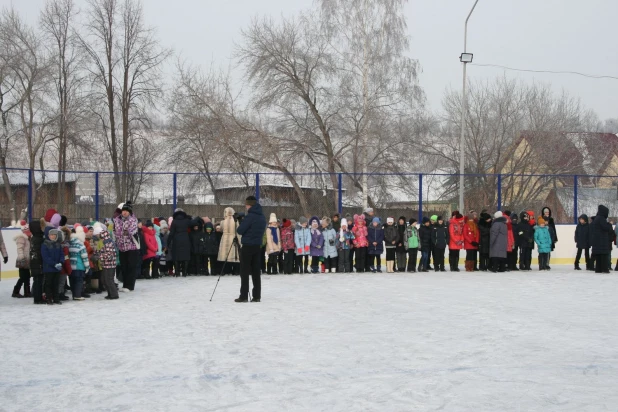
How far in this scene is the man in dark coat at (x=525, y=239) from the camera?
62.7ft

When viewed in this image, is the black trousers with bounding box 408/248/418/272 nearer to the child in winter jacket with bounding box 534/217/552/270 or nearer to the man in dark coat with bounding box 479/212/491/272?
the man in dark coat with bounding box 479/212/491/272

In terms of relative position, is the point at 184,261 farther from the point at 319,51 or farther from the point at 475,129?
the point at 475,129

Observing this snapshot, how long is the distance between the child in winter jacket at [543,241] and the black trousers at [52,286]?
41.3 ft

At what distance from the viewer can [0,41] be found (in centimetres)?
3284

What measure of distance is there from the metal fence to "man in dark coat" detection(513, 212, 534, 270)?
334 centimetres

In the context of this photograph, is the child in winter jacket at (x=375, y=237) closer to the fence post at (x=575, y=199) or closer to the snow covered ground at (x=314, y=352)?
the snow covered ground at (x=314, y=352)

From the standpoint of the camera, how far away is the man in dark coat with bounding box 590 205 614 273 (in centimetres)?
1812

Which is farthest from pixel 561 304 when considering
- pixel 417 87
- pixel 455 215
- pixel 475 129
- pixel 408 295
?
pixel 475 129

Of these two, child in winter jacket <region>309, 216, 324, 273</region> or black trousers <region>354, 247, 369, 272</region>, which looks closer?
child in winter jacket <region>309, 216, 324, 273</region>

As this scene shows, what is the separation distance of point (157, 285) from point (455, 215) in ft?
26.5

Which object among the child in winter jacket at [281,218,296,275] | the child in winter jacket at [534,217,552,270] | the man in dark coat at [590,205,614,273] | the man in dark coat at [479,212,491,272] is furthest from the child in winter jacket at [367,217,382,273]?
the man in dark coat at [590,205,614,273]

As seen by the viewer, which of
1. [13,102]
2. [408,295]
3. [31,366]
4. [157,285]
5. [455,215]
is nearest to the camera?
[31,366]

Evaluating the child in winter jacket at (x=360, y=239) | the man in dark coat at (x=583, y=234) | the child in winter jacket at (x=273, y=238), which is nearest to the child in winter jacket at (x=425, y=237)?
the child in winter jacket at (x=360, y=239)

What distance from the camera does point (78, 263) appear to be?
12289mm
